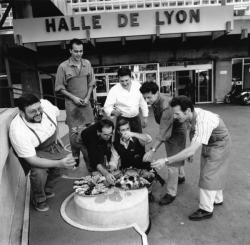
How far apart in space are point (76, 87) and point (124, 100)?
0.67m

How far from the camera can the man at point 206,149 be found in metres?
2.49

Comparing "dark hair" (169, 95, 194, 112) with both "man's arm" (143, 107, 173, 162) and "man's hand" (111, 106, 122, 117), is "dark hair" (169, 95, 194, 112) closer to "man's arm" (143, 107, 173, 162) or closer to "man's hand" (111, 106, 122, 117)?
"man's arm" (143, 107, 173, 162)

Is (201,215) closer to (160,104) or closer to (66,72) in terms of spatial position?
(160,104)

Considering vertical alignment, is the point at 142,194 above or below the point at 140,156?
below

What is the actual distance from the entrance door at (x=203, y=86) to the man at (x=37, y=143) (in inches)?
459

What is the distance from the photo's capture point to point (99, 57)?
12.6 metres

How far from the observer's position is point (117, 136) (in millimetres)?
3129

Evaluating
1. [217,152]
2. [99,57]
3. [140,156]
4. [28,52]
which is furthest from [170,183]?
[28,52]

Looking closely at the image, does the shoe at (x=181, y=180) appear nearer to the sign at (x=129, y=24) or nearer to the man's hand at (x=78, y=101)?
the man's hand at (x=78, y=101)

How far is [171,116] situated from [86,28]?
7.96m

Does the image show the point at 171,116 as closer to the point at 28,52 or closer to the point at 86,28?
the point at 86,28

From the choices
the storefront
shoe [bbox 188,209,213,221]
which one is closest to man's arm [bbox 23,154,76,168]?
shoe [bbox 188,209,213,221]

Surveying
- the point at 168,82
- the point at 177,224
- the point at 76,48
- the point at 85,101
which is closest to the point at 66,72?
the point at 76,48

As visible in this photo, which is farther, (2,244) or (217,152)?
(217,152)
